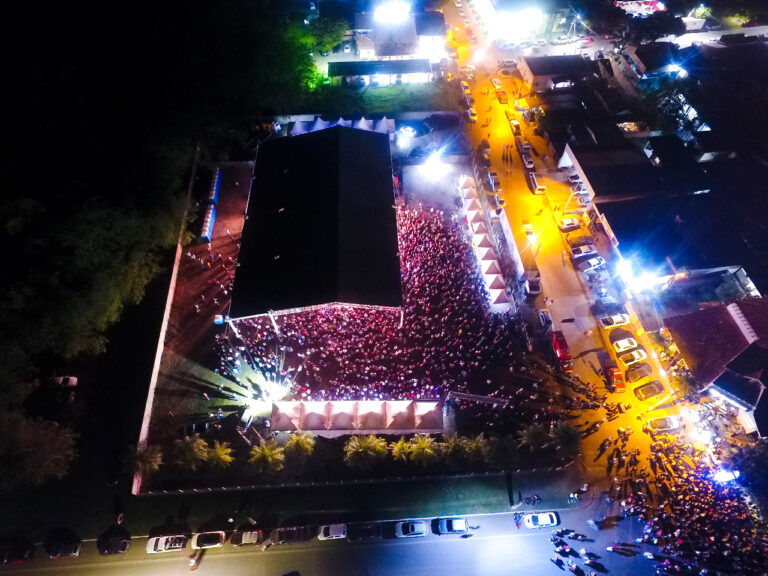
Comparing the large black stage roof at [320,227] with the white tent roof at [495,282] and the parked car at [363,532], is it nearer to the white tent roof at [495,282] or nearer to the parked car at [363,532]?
the white tent roof at [495,282]

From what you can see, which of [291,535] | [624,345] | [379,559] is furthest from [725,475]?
[291,535]

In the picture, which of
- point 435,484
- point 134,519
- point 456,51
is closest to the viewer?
point 134,519

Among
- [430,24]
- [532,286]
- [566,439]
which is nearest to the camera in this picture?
[566,439]

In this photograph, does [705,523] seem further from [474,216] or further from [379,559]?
[474,216]

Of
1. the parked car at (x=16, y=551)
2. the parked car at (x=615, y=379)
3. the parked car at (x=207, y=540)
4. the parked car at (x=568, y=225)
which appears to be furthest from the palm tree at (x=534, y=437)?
the parked car at (x=16, y=551)

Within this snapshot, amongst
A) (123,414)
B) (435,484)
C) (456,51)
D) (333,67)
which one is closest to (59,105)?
(123,414)

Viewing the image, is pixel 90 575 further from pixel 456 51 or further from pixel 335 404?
pixel 456 51
